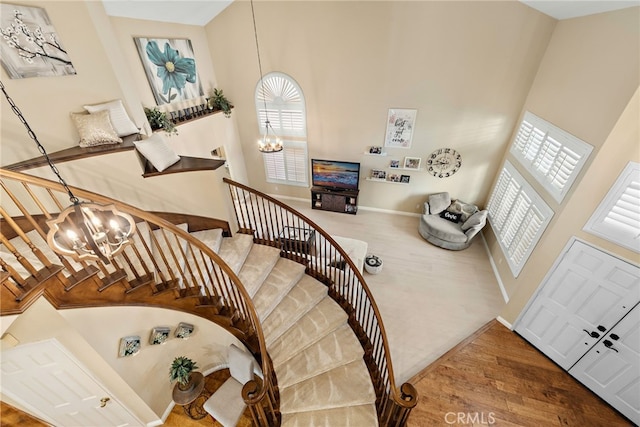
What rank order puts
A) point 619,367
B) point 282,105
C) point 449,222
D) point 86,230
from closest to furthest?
point 86,230
point 619,367
point 449,222
point 282,105

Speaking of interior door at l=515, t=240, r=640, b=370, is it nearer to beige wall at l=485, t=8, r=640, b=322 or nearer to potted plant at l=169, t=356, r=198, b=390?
beige wall at l=485, t=8, r=640, b=322

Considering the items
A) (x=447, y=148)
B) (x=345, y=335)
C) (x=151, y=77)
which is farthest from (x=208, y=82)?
(x=345, y=335)

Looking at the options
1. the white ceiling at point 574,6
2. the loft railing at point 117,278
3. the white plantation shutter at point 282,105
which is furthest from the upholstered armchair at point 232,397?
the white ceiling at point 574,6

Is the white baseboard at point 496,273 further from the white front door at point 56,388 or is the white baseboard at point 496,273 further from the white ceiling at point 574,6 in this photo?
the white front door at point 56,388

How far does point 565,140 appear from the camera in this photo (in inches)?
140

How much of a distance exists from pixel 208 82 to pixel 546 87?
6.73 metres

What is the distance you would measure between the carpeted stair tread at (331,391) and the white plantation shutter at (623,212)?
3.11 meters

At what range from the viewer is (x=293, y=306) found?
11.3 ft

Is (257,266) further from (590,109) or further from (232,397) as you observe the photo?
(590,109)

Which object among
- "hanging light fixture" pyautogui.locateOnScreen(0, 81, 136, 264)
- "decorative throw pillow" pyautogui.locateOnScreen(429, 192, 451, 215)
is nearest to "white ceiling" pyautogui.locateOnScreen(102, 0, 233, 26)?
"hanging light fixture" pyautogui.locateOnScreen(0, 81, 136, 264)

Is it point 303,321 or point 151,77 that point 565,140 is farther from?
point 151,77

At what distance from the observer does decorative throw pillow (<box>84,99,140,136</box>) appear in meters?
3.38

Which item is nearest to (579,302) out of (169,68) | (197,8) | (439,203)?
(439,203)

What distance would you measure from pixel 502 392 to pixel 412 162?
454cm
